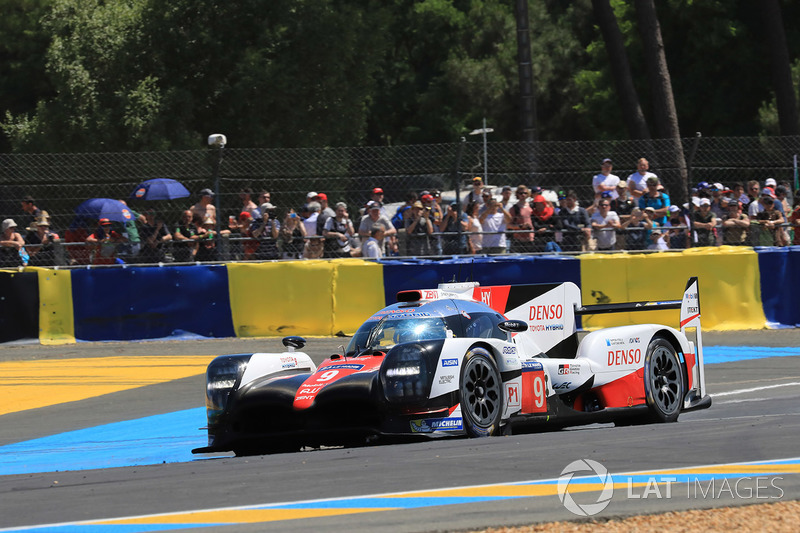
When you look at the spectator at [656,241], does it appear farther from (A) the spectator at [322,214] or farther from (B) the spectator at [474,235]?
(A) the spectator at [322,214]

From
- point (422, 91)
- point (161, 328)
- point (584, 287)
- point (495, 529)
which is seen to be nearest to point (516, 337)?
point (495, 529)

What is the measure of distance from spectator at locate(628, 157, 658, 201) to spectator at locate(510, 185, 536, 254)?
5.03 feet

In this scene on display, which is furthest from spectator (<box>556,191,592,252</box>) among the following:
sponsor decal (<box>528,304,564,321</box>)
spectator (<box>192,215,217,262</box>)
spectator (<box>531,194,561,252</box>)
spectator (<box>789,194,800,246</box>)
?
sponsor decal (<box>528,304,564,321</box>)

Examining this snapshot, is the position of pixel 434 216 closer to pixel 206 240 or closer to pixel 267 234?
pixel 267 234

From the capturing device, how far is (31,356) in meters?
14.9

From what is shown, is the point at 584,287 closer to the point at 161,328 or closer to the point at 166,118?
the point at 161,328

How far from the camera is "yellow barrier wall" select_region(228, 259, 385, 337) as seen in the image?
15.5 m

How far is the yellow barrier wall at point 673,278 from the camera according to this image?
612 inches

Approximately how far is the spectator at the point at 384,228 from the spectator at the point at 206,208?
6.54 ft

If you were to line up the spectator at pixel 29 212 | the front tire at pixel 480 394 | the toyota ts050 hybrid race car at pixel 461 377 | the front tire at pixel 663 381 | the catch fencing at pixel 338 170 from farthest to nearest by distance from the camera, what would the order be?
the spectator at pixel 29 212 < the catch fencing at pixel 338 170 < the front tire at pixel 663 381 < the front tire at pixel 480 394 < the toyota ts050 hybrid race car at pixel 461 377

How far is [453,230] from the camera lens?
16078 millimetres

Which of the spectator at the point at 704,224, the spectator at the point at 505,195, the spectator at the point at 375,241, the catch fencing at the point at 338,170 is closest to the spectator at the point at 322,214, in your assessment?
the catch fencing at the point at 338,170

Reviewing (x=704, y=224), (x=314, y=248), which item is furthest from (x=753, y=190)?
(x=314, y=248)

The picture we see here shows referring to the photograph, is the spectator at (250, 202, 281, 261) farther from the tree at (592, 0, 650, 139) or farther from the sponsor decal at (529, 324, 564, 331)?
the tree at (592, 0, 650, 139)
